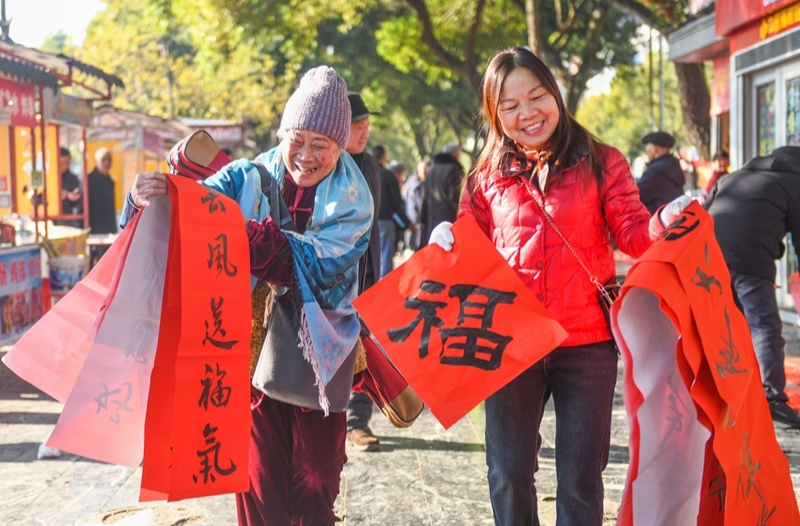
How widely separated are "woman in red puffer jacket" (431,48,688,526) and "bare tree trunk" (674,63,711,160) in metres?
11.6

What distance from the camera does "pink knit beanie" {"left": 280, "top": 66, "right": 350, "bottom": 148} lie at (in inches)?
117

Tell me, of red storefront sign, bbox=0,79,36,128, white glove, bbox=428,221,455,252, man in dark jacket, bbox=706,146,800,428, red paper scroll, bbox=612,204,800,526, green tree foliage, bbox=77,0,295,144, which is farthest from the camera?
green tree foliage, bbox=77,0,295,144

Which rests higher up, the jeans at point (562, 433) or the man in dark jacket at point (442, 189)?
the man in dark jacket at point (442, 189)

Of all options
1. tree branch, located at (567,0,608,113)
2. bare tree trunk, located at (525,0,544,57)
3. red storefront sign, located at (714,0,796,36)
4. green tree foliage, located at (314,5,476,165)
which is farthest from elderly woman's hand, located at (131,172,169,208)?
green tree foliage, located at (314,5,476,165)

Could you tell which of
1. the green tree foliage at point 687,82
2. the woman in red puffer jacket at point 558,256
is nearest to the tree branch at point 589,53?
the green tree foliage at point 687,82

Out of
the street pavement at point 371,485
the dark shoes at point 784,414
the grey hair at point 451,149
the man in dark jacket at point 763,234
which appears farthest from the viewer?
the grey hair at point 451,149

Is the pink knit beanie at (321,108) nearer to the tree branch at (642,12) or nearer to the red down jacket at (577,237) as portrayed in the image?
the red down jacket at (577,237)

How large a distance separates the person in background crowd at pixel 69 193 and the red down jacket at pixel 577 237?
10543 mm

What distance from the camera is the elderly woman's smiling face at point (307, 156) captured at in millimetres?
2992

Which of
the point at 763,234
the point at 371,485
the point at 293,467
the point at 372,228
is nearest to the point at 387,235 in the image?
the point at 763,234

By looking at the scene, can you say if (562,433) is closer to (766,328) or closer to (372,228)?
(372,228)

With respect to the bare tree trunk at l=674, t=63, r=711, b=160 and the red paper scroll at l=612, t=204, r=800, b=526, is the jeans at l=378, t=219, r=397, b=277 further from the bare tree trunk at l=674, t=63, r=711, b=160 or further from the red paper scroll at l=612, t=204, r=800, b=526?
the red paper scroll at l=612, t=204, r=800, b=526

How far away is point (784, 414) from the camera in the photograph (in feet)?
18.7

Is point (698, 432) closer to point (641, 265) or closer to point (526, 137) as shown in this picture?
point (641, 265)
